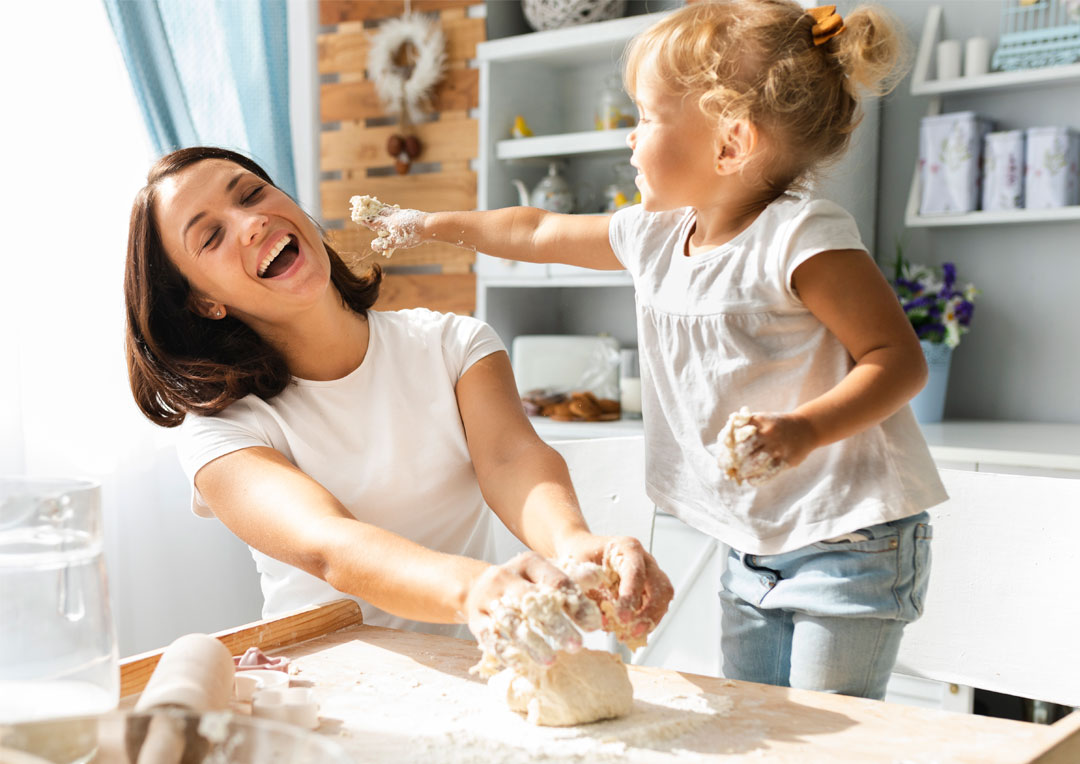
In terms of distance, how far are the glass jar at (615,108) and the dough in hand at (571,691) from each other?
213 cm

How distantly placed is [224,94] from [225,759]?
2.33 meters

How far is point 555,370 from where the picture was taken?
9.36ft

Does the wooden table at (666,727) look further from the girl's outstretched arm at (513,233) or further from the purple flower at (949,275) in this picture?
the purple flower at (949,275)

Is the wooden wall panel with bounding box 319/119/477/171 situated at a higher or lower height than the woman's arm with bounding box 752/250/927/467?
higher

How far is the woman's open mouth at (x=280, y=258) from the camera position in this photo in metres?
1.25

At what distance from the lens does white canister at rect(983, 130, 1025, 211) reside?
244cm

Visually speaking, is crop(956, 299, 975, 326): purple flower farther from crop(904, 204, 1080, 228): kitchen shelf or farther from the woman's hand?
the woman's hand

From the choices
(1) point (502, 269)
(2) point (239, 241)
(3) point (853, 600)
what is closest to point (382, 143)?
(1) point (502, 269)

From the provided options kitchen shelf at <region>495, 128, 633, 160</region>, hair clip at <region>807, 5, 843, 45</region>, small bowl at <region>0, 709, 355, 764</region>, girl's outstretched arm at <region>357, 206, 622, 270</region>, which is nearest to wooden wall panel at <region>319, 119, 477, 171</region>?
kitchen shelf at <region>495, 128, 633, 160</region>

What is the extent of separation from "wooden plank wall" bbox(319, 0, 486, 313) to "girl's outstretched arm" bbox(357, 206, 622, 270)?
1548 mm

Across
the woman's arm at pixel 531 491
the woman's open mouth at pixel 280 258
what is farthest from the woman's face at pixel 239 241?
the woman's arm at pixel 531 491

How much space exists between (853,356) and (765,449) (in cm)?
23

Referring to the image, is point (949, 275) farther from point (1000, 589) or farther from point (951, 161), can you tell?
point (1000, 589)

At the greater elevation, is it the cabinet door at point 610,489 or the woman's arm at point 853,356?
the woman's arm at point 853,356
